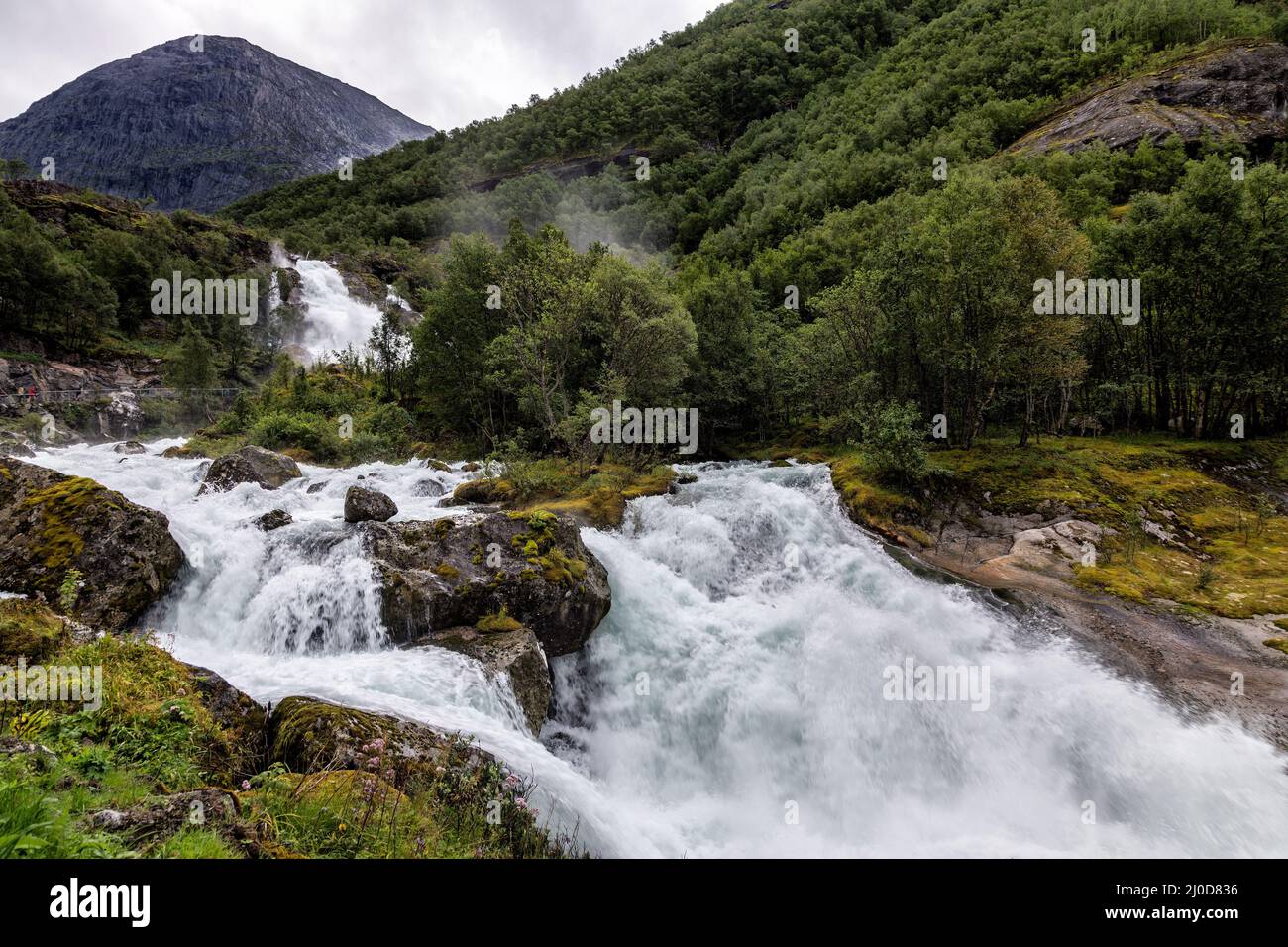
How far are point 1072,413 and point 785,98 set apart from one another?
135 m

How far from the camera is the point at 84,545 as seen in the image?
8867 millimetres

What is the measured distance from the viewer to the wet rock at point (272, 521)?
40.0 ft

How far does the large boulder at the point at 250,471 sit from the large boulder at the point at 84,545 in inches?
316

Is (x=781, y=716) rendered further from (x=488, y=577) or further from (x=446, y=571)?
(x=446, y=571)

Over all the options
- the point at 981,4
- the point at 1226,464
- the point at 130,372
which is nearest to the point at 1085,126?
the point at 1226,464

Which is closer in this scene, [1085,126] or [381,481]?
[381,481]

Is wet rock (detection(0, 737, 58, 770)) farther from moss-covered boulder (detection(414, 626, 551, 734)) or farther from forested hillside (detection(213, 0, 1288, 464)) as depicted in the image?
forested hillside (detection(213, 0, 1288, 464))

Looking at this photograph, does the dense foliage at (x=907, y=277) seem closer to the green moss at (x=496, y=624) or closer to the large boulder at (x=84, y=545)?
the green moss at (x=496, y=624)

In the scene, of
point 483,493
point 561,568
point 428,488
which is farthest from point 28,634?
point 428,488

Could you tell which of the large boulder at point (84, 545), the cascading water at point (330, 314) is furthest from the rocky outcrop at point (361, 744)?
the cascading water at point (330, 314)

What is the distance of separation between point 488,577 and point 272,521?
6102 millimetres

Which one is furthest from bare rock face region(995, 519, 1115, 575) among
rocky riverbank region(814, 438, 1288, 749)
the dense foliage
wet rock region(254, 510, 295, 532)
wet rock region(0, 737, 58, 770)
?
wet rock region(254, 510, 295, 532)
